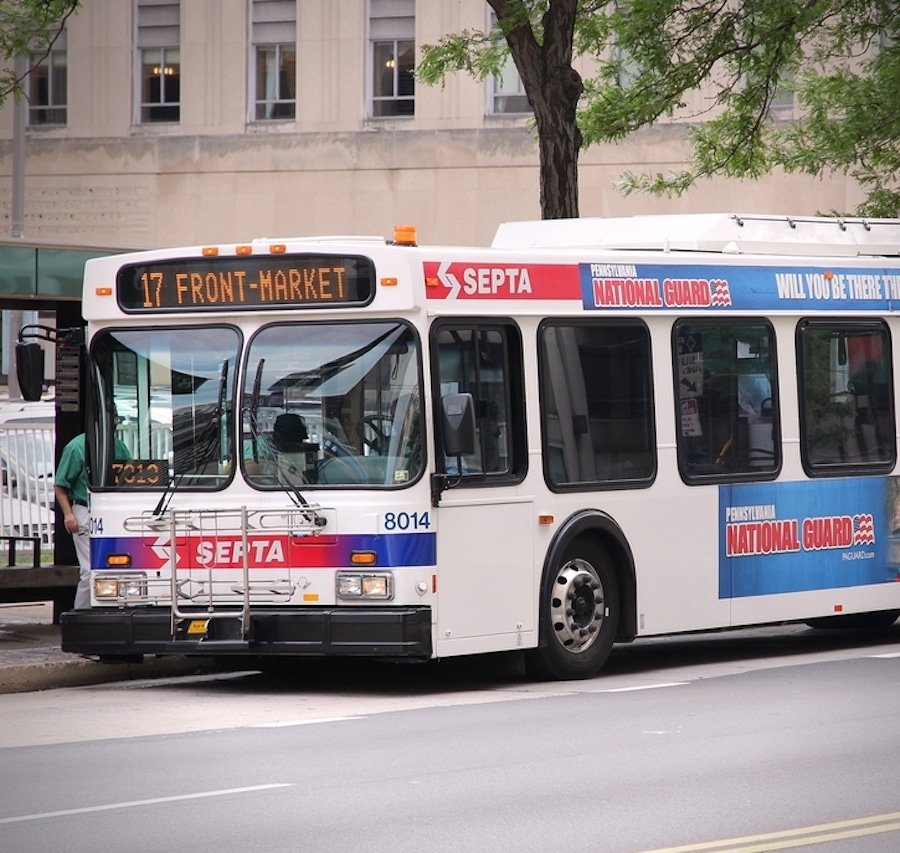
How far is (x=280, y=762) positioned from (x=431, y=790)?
1.13 meters

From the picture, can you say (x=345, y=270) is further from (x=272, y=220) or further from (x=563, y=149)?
(x=272, y=220)

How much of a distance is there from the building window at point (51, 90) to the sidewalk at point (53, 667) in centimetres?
2910

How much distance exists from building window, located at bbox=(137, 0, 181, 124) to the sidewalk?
2805 cm

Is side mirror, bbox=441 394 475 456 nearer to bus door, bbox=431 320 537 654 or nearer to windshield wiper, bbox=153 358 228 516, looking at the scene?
bus door, bbox=431 320 537 654

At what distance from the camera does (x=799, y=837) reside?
25.2ft

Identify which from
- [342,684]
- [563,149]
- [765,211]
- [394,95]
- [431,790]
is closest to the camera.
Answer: [431,790]

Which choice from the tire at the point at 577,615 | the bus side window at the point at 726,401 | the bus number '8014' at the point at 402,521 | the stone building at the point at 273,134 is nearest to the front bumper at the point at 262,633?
the bus number '8014' at the point at 402,521

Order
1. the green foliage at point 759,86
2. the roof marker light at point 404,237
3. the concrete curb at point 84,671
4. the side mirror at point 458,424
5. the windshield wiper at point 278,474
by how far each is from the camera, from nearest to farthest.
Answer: the side mirror at point 458,424
the windshield wiper at point 278,474
the roof marker light at point 404,237
the concrete curb at point 84,671
the green foliage at point 759,86

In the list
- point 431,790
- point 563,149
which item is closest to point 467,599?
point 431,790

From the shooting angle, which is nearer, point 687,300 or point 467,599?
point 467,599

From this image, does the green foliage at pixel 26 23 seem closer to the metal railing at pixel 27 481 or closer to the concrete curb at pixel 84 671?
the metal railing at pixel 27 481

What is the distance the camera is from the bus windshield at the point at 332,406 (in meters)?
12.3

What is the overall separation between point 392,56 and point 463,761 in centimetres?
3296

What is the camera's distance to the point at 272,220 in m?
42.5
